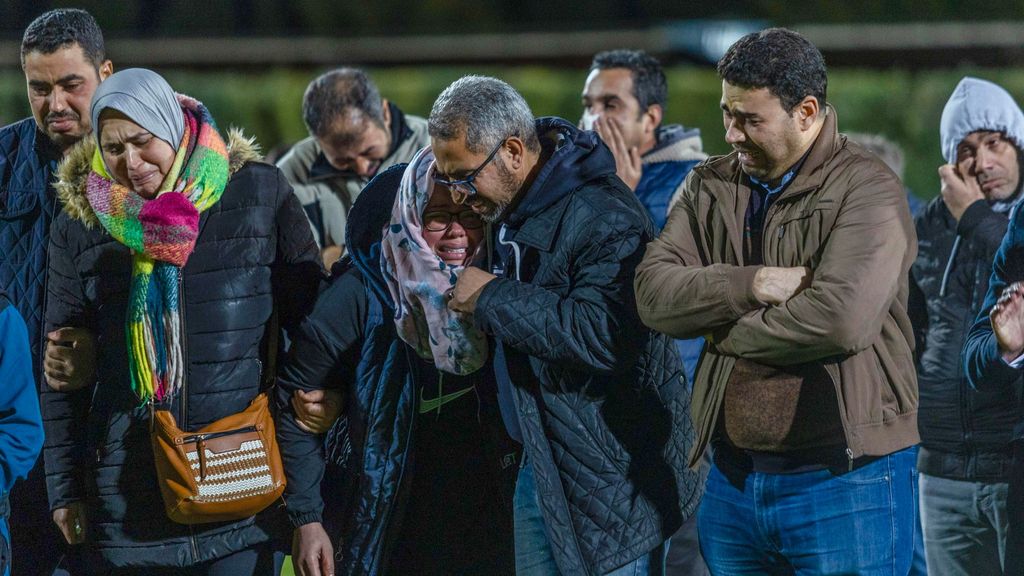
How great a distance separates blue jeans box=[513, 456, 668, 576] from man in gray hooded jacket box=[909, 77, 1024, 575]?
5.23 feet

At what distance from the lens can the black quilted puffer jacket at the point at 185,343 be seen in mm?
3508

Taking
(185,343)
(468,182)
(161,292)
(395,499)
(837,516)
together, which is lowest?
(395,499)

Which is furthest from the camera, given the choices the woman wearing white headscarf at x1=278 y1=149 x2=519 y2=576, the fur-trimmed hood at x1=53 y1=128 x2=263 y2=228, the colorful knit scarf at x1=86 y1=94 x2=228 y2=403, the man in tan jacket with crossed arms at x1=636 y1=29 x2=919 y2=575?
the fur-trimmed hood at x1=53 y1=128 x2=263 y2=228

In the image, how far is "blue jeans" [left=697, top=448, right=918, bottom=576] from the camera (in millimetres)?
2961

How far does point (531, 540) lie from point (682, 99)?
898cm

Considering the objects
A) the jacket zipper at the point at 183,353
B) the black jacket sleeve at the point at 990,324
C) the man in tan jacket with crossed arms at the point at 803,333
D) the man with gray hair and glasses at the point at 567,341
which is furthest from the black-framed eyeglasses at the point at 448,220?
the black jacket sleeve at the point at 990,324

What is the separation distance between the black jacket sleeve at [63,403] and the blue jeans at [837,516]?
1.87 m

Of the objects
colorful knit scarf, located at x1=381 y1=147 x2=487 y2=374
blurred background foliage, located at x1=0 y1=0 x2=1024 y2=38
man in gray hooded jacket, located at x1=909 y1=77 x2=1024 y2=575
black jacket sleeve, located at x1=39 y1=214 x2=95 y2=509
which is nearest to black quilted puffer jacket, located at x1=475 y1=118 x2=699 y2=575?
colorful knit scarf, located at x1=381 y1=147 x2=487 y2=374

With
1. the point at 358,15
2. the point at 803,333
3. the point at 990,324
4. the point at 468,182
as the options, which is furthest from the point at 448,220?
the point at 358,15

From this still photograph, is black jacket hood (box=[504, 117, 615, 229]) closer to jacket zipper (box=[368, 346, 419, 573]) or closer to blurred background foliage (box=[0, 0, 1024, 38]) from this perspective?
jacket zipper (box=[368, 346, 419, 573])

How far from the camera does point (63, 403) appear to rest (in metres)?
3.65

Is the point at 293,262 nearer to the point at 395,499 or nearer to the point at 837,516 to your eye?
the point at 395,499

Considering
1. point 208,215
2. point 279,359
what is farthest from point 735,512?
point 208,215

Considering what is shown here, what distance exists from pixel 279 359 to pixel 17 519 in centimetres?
103
